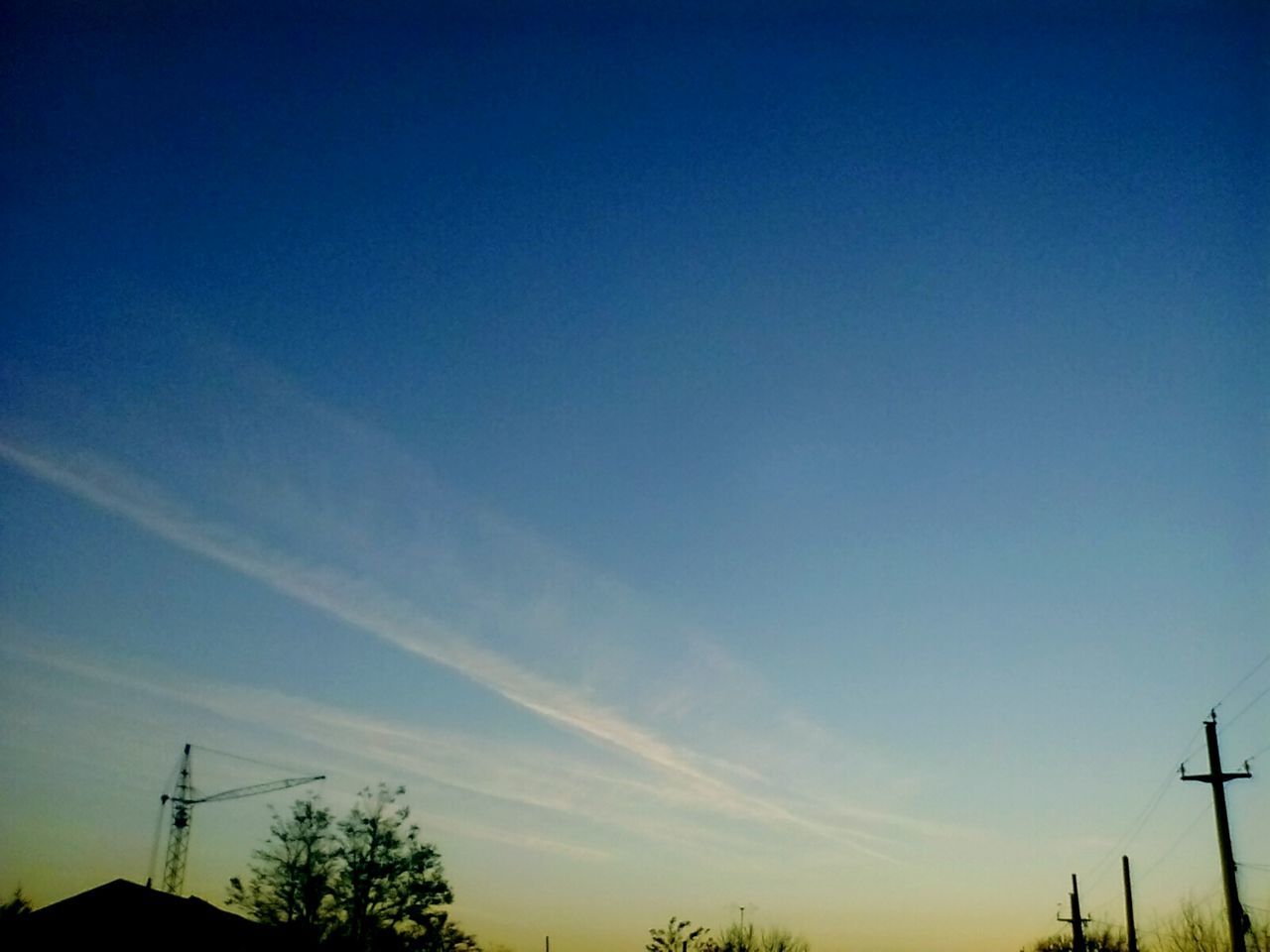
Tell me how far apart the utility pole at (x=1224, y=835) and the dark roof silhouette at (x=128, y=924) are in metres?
40.9

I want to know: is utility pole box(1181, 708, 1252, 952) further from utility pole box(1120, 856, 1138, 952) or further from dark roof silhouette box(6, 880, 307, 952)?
dark roof silhouette box(6, 880, 307, 952)

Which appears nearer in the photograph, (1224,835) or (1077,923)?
(1224,835)

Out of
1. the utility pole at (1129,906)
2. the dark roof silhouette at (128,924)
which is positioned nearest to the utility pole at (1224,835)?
the utility pole at (1129,906)

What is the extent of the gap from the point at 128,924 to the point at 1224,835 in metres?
42.8

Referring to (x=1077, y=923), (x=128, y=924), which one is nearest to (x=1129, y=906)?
(x=1077, y=923)

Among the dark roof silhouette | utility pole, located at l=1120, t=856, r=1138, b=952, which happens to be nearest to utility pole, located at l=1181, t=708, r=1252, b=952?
utility pole, located at l=1120, t=856, r=1138, b=952

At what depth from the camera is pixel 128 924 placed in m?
39.6

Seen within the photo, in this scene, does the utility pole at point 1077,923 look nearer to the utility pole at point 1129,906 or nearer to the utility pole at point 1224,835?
the utility pole at point 1129,906

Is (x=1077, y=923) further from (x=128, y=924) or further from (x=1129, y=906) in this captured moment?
(x=128, y=924)

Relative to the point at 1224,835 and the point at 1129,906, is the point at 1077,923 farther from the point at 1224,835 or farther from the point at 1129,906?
the point at 1224,835

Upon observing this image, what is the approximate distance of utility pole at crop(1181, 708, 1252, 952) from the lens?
80.3ft

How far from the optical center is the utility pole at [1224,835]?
80.3 ft

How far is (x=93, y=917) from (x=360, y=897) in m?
22.6

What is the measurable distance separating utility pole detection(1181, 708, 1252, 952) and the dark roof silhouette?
40.9 metres
